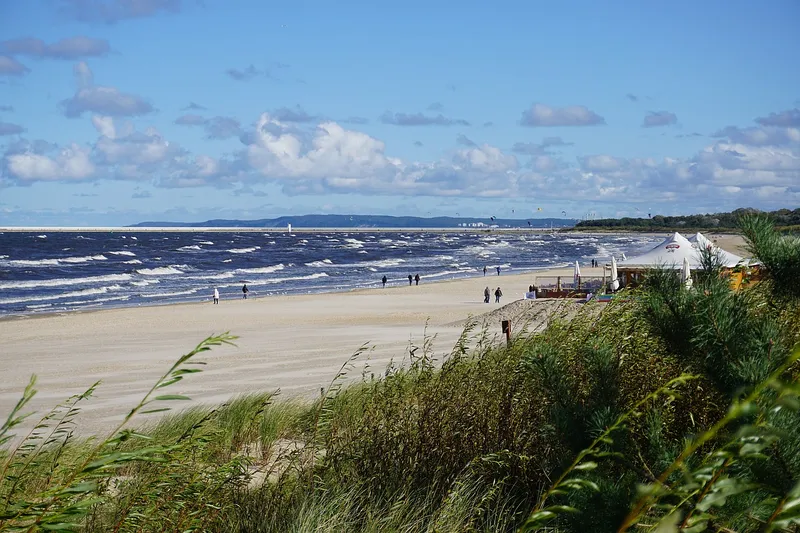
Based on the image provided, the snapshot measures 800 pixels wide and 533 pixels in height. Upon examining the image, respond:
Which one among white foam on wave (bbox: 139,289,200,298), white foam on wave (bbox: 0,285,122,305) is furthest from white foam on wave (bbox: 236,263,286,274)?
white foam on wave (bbox: 139,289,200,298)

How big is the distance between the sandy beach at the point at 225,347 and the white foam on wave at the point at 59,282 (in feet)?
52.0

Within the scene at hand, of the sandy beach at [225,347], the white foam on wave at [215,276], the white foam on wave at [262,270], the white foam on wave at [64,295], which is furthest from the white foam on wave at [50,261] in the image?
the sandy beach at [225,347]

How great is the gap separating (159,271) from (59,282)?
11.6 metres

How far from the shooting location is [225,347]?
74.7ft

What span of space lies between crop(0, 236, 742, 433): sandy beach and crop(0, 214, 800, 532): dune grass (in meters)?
0.52

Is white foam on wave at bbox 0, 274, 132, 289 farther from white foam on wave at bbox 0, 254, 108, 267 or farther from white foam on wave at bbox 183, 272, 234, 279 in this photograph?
white foam on wave at bbox 0, 254, 108, 267

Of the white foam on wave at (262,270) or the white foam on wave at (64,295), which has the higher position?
the white foam on wave at (64,295)

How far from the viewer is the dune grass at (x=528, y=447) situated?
7.28ft

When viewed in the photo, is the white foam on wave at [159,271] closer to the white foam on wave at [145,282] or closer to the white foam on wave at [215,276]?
the white foam on wave at [215,276]

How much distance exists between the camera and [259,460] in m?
6.93

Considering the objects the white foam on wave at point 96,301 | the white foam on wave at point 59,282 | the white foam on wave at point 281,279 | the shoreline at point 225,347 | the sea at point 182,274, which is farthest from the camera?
the white foam on wave at point 281,279

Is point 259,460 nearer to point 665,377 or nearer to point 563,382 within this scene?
point 665,377

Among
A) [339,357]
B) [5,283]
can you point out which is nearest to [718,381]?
[339,357]

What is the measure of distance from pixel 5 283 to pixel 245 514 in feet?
177
